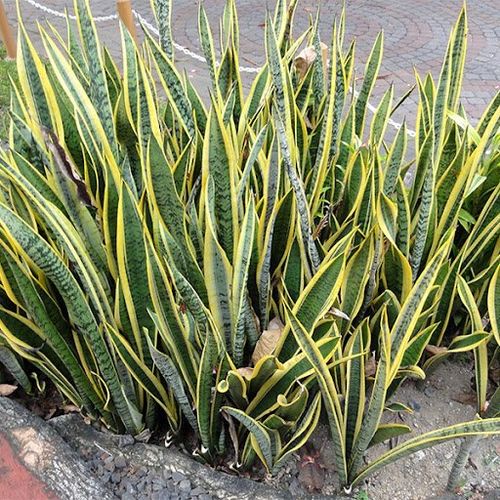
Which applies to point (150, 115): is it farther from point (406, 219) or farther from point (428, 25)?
point (428, 25)

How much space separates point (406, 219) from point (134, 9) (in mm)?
4260

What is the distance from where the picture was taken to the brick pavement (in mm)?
3768

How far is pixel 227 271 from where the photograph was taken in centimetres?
109

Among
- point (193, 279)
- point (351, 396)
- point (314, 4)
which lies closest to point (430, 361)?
point (351, 396)

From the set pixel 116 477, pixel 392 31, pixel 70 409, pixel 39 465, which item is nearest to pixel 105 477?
pixel 116 477

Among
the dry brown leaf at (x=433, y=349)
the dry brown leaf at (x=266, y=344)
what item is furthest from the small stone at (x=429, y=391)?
the dry brown leaf at (x=266, y=344)

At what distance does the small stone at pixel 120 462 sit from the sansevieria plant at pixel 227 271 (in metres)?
0.07

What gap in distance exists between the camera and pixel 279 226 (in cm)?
129

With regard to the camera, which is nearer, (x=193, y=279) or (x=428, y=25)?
(x=193, y=279)

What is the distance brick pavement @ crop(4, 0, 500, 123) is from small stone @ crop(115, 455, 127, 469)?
2702 mm

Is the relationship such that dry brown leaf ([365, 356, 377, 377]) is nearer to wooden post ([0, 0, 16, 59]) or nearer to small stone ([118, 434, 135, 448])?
small stone ([118, 434, 135, 448])

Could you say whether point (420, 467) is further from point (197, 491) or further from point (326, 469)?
point (197, 491)

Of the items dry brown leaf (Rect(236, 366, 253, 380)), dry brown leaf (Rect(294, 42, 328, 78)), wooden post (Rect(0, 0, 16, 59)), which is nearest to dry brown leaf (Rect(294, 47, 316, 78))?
dry brown leaf (Rect(294, 42, 328, 78))

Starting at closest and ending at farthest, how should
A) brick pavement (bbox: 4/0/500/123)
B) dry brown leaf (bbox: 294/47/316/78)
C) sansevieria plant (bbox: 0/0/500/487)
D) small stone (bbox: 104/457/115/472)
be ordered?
1. sansevieria plant (bbox: 0/0/500/487)
2. small stone (bbox: 104/457/115/472)
3. dry brown leaf (bbox: 294/47/316/78)
4. brick pavement (bbox: 4/0/500/123)
